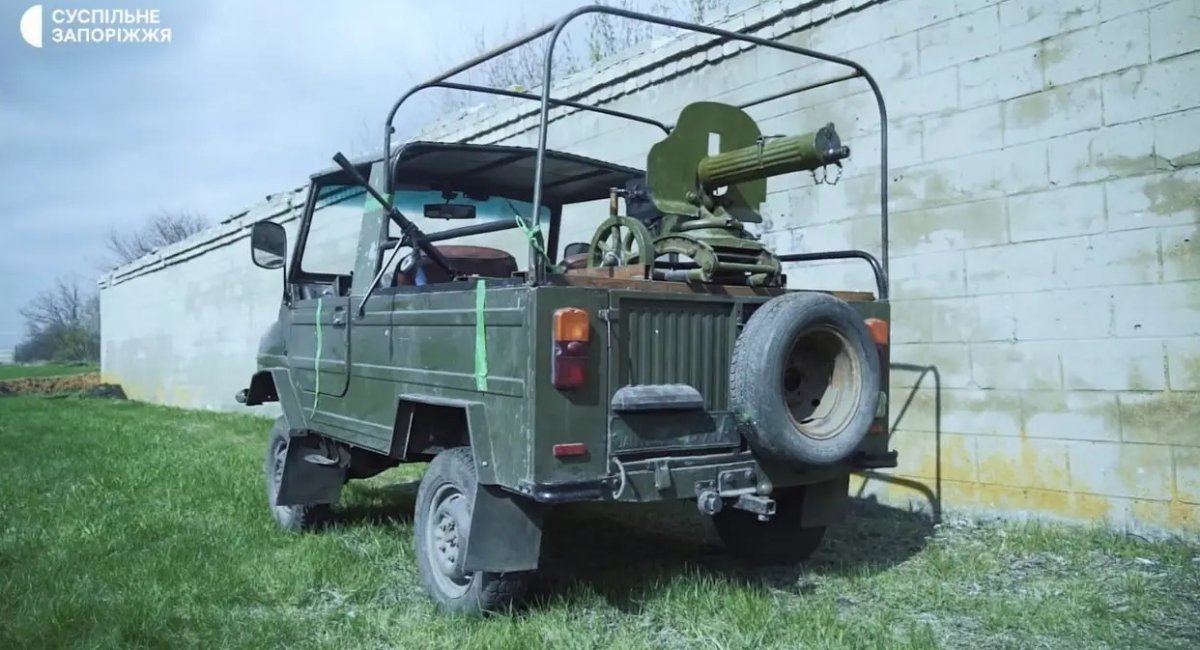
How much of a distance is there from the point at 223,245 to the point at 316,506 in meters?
11.5

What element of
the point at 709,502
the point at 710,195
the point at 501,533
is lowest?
the point at 501,533

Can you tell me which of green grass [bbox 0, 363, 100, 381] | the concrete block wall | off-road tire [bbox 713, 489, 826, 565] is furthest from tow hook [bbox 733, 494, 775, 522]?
green grass [bbox 0, 363, 100, 381]

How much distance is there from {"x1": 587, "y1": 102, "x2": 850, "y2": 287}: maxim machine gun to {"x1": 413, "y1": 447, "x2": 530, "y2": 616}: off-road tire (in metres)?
1.08

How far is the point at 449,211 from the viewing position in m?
5.42

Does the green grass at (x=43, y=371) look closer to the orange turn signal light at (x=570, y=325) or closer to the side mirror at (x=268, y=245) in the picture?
the side mirror at (x=268, y=245)

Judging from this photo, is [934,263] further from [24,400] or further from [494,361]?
[24,400]

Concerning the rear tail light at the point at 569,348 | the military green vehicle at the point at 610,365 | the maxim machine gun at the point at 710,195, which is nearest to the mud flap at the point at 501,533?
the military green vehicle at the point at 610,365

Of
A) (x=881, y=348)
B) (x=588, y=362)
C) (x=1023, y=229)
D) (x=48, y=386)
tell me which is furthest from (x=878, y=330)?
(x=48, y=386)

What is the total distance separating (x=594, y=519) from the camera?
5926 mm

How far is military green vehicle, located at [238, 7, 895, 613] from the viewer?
344 cm

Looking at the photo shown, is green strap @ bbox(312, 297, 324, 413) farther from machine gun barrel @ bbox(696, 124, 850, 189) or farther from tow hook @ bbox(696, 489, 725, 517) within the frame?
tow hook @ bbox(696, 489, 725, 517)

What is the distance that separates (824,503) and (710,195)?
146cm

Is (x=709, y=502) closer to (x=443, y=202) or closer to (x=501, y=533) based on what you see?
(x=501, y=533)

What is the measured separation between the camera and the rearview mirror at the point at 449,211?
536 cm
